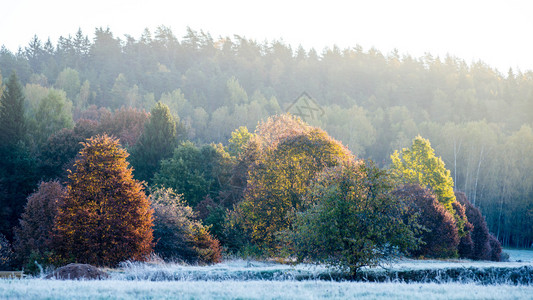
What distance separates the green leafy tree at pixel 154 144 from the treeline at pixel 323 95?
17.9ft

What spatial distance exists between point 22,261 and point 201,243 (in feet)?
37.2

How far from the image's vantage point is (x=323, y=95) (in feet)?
364

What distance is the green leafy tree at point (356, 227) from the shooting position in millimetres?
17391

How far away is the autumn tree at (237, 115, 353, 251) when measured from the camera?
100ft

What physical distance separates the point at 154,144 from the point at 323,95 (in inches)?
2631

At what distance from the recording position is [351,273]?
59.0ft

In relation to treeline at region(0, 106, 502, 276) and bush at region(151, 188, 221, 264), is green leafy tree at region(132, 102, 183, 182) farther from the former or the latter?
bush at region(151, 188, 221, 264)

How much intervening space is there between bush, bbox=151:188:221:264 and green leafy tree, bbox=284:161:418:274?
37.9 ft

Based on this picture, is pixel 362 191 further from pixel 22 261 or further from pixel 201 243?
pixel 22 261

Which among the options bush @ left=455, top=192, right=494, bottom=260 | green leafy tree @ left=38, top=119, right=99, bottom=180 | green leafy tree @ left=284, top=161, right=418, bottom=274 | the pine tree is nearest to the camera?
green leafy tree @ left=284, top=161, right=418, bottom=274

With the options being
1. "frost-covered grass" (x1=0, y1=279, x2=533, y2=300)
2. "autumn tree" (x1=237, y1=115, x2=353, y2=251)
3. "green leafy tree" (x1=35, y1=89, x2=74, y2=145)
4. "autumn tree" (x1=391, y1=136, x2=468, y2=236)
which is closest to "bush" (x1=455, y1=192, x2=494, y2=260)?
"autumn tree" (x1=391, y1=136, x2=468, y2=236)

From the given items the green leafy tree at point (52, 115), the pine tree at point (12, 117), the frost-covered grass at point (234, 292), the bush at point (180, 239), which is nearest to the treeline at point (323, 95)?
the green leafy tree at point (52, 115)

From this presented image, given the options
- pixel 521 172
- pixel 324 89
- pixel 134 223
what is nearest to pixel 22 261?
pixel 134 223

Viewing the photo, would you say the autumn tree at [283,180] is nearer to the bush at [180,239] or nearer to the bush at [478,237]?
the bush at [180,239]
